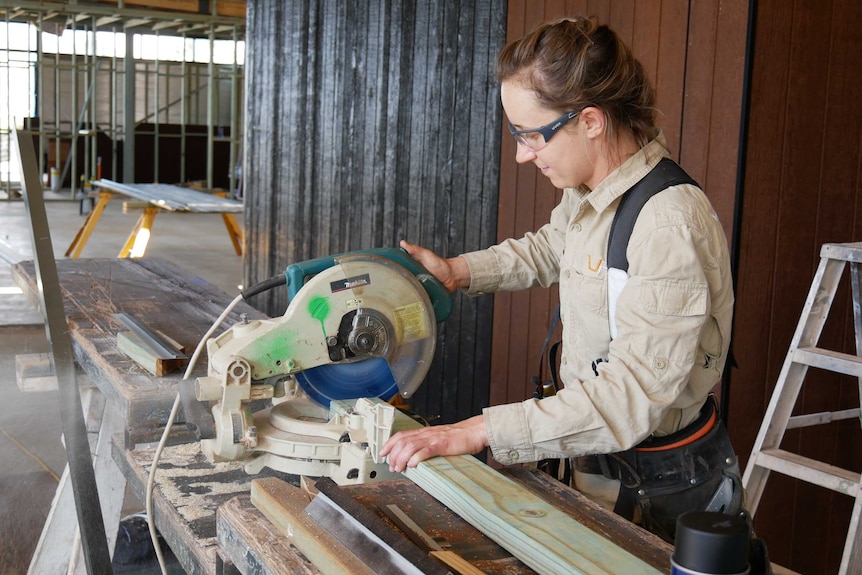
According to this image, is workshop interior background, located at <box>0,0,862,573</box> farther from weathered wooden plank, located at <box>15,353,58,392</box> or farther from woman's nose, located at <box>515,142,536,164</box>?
woman's nose, located at <box>515,142,536,164</box>

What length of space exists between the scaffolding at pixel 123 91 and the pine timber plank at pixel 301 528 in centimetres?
1159

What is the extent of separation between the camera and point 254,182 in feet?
16.6

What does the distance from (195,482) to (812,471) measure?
5.02 feet

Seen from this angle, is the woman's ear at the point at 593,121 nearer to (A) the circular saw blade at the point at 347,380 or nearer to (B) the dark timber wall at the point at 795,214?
(A) the circular saw blade at the point at 347,380

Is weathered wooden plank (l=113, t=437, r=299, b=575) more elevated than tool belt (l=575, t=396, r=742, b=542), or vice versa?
tool belt (l=575, t=396, r=742, b=542)

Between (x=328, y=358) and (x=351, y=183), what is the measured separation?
276 centimetres

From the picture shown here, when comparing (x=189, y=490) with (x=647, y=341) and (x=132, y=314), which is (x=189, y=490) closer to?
(x=647, y=341)

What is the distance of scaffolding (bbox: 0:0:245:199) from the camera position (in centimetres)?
1327

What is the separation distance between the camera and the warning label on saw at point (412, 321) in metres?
1.77

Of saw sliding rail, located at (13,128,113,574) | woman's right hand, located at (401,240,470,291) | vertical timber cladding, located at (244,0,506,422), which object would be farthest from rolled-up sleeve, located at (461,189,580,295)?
vertical timber cladding, located at (244,0,506,422)

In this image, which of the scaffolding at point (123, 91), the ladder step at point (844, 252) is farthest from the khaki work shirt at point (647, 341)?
the scaffolding at point (123, 91)

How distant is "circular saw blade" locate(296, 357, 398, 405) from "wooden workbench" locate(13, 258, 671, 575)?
187mm

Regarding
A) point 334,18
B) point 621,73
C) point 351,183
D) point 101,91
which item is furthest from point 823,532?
point 101,91

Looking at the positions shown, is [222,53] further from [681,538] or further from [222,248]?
[681,538]
